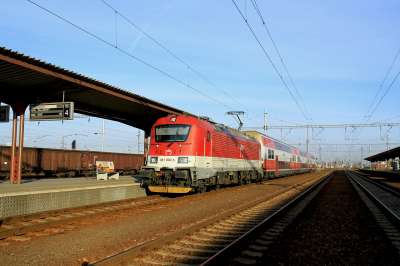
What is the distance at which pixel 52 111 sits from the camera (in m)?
12.2

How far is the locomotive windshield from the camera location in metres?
13.1

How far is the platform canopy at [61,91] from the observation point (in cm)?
998

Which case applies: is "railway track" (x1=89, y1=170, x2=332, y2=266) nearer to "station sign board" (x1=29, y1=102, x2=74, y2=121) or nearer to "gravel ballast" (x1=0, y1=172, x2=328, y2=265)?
"gravel ballast" (x1=0, y1=172, x2=328, y2=265)

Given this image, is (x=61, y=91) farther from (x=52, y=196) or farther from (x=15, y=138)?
(x=52, y=196)

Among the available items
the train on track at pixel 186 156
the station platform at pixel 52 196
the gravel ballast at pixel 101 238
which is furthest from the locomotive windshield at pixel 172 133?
the gravel ballast at pixel 101 238

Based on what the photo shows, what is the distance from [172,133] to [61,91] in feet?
15.8

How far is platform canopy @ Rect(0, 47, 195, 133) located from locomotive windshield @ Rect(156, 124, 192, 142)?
194 centimetres

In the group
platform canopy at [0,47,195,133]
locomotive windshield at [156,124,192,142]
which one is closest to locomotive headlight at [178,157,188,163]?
locomotive windshield at [156,124,192,142]

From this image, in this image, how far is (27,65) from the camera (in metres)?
9.77

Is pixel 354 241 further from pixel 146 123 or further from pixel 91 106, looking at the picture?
pixel 146 123

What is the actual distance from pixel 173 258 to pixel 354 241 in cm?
403

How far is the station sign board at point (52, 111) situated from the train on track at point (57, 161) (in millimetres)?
9847

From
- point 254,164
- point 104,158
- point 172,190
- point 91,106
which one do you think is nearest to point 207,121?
point 172,190

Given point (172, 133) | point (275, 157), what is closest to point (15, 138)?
point (172, 133)
